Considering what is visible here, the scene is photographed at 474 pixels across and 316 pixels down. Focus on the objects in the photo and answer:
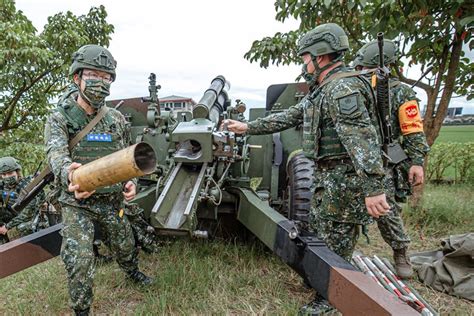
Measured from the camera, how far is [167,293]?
110 inches

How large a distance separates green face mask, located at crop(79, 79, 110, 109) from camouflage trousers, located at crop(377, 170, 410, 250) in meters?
2.17

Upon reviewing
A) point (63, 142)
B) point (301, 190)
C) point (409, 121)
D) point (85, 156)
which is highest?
point (409, 121)

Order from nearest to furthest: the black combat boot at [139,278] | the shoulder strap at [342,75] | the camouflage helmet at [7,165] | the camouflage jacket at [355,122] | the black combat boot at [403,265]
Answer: the camouflage jacket at [355,122] → the shoulder strap at [342,75] → the black combat boot at [139,278] → the black combat boot at [403,265] → the camouflage helmet at [7,165]

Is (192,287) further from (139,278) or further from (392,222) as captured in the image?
(392,222)

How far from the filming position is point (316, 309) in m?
2.53

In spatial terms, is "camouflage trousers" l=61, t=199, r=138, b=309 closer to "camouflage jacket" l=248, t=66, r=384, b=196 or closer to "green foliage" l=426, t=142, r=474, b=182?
"camouflage jacket" l=248, t=66, r=384, b=196

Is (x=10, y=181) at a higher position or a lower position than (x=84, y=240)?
lower

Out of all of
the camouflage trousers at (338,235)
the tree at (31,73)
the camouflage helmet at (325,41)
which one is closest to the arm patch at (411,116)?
the camouflage helmet at (325,41)

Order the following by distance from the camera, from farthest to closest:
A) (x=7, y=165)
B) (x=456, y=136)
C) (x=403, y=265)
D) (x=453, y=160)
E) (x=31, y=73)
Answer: (x=456, y=136)
(x=453, y=160)
(x=31, y=73)
(x=7, y=165)
(x=403, y=265)

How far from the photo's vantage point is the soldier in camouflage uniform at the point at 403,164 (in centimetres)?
300

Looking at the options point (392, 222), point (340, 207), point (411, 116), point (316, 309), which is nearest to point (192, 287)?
point (316, 309)

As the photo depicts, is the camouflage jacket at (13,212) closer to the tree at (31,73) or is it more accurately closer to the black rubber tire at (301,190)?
the tree at (31,73)

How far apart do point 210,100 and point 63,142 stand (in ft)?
4.57

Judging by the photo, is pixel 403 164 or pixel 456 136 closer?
pixel 403 164
